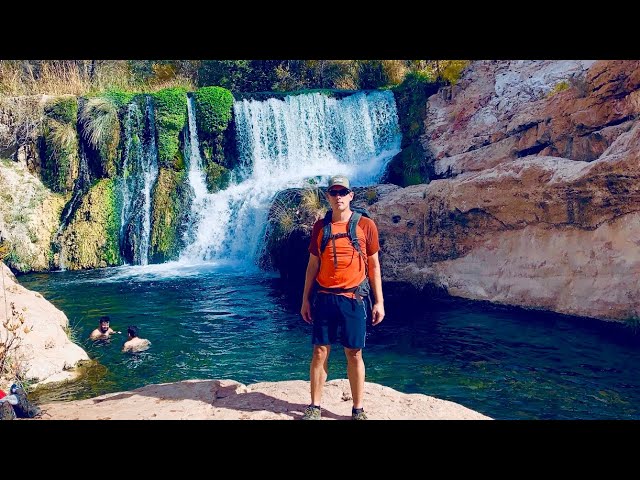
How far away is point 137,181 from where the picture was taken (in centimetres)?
1553

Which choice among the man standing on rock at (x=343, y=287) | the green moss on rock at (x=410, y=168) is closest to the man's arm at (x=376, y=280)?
the man standing on rock at (x=343, y=287)

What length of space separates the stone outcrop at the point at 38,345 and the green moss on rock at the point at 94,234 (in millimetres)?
7094

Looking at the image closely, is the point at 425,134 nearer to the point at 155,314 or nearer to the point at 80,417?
the point at 155,314

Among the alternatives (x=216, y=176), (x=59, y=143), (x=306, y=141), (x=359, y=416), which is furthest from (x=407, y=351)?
(x=59, y=143)

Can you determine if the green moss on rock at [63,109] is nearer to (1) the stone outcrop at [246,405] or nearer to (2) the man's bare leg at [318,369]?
(1) the stone outcrop at [246,405]

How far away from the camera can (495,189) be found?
30.9 feet

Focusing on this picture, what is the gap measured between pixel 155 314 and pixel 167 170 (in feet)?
23.1

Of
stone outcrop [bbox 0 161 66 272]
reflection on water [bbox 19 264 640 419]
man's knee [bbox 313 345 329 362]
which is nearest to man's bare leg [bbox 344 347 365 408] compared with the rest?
man's knee [bbox 313 345 329 362]

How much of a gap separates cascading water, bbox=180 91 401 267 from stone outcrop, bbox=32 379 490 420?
10.6 metres

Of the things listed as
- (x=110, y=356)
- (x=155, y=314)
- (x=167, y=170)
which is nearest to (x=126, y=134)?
(x=167, y=170)

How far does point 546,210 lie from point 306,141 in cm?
914

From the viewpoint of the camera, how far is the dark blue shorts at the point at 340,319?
11.9 feet

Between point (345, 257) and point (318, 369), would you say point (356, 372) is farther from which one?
point (345, 257)
